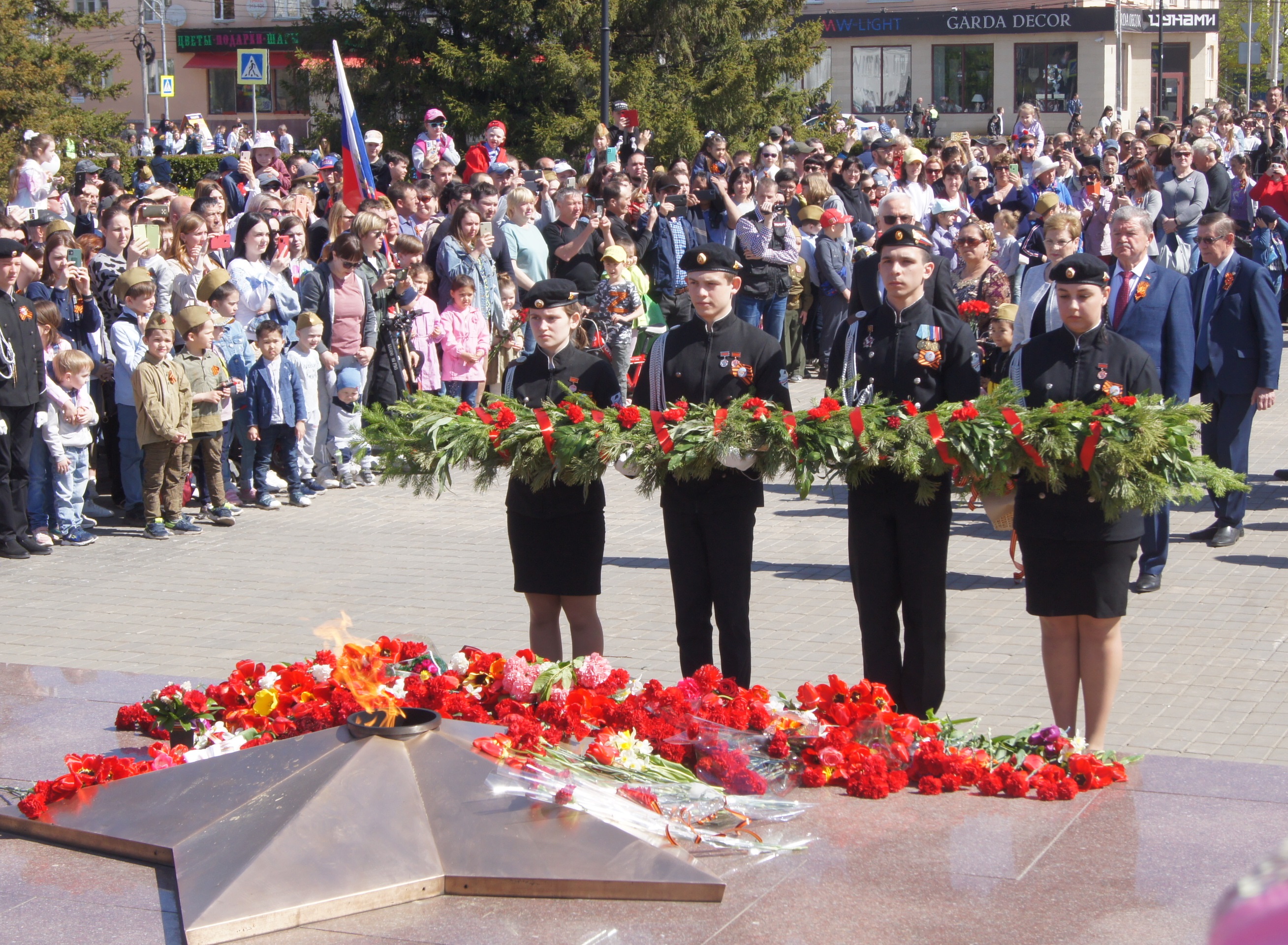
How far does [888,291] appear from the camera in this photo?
5.79 m

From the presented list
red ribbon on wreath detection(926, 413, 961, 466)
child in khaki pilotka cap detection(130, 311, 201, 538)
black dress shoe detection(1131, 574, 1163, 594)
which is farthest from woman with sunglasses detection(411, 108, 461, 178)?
red ribbon on wreath detection(926, 413, 961, 466)

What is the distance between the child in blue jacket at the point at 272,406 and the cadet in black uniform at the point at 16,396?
1461mm

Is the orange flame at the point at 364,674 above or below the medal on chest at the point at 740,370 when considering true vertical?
below

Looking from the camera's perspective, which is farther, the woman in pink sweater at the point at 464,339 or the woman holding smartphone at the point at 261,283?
the woman in pink sweater at the point at 464,339

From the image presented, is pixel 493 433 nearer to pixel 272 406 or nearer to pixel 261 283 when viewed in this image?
pixel 272 406

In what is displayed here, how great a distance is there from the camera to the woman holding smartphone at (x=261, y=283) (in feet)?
36.0

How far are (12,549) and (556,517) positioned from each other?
5.04 m

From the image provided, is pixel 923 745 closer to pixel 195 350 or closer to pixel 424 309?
pixel 195 350

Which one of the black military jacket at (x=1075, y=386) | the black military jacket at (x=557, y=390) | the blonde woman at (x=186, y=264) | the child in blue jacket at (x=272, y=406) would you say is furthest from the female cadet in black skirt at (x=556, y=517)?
the blonde woman at (x=186, y=264)

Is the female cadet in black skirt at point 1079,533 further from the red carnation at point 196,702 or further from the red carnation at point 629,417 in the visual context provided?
the red carnation at point 196,702

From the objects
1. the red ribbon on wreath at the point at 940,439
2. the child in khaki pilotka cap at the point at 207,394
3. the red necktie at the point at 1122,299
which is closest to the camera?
the red ribbon on wreath at the point at 940,439

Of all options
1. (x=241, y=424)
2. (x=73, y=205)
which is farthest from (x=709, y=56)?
(x=241, y=424)

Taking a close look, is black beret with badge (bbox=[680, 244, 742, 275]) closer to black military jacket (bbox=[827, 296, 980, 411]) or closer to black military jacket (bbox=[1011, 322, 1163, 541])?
black military jacket (bbox=[827, 296, 980, 411])

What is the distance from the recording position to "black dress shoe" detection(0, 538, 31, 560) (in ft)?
30.6
